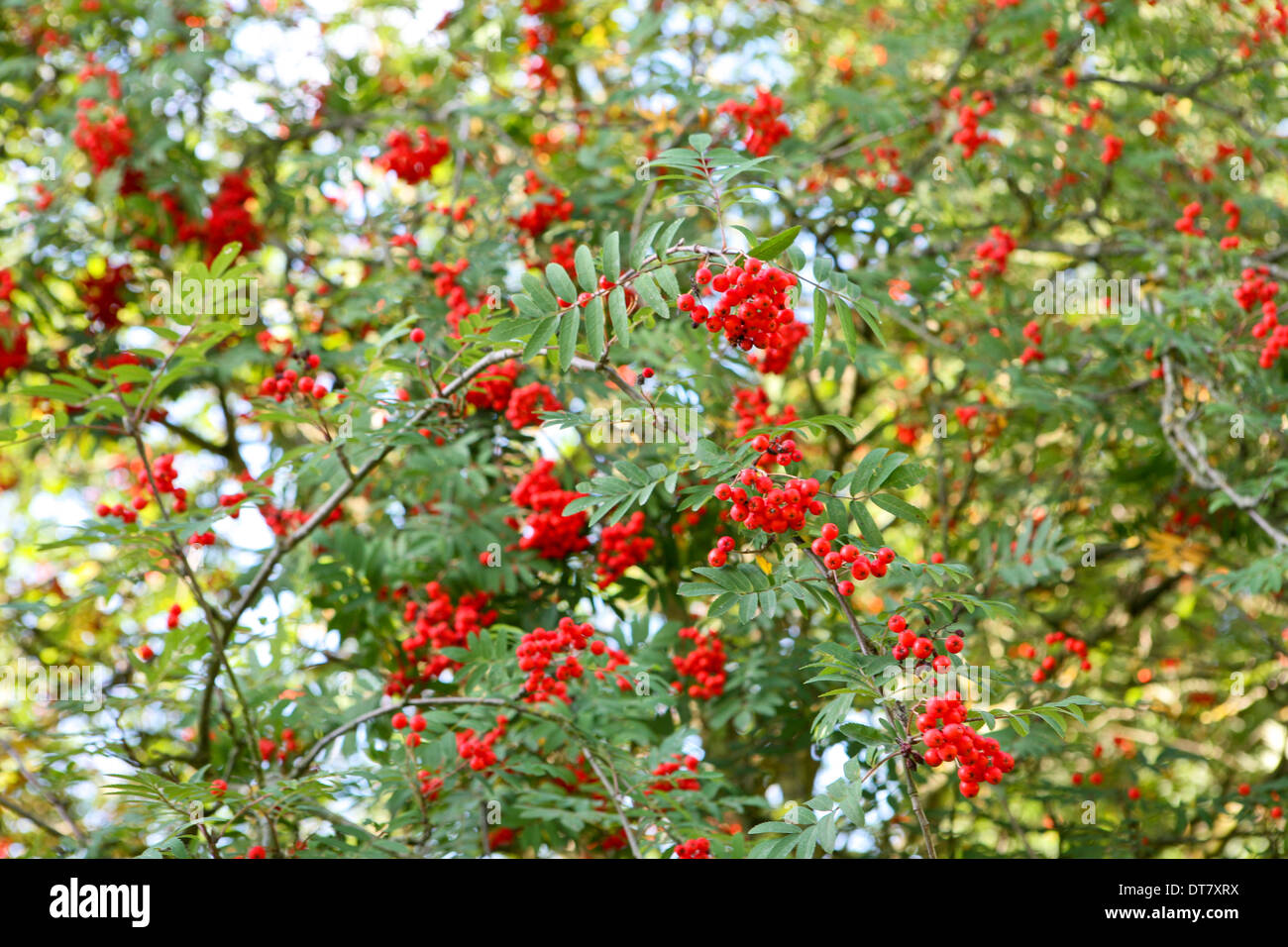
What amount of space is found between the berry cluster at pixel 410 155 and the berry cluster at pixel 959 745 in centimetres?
363

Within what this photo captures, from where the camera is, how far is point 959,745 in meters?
2.35

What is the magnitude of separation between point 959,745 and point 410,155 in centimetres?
378

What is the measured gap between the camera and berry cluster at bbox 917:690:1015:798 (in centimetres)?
235

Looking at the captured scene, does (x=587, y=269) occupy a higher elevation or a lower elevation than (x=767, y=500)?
higher

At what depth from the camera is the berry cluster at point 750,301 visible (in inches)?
96.0

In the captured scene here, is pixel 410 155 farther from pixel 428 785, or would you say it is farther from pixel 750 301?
pixel 750 301

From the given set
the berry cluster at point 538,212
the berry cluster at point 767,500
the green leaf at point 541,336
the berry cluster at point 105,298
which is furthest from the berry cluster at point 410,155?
the berry cluster at point 767,500

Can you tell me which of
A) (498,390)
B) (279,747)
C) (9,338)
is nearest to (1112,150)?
(498,390)

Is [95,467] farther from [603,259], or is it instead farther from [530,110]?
[603,259]

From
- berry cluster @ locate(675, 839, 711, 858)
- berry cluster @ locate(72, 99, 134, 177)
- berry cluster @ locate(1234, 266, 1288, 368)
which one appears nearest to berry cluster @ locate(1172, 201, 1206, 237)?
berry cluster @ locate(1234, 266, 1288, 368)

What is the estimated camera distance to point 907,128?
4.93 m

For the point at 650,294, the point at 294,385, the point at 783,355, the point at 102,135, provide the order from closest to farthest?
1. the point at 650,294
2. the point at 294,385
3. the point at 783,355
4. the point at 102,135

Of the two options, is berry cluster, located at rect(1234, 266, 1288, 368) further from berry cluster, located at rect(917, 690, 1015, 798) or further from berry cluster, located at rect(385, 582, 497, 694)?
berry cluster, located at rect(385, 582, 497, 694)

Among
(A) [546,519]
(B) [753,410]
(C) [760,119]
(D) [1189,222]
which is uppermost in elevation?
(C) [760,119]
